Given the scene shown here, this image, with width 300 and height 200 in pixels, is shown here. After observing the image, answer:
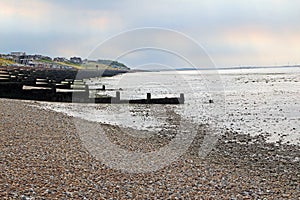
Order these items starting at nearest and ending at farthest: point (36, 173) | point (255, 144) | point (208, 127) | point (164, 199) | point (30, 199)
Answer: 1. point (30, 199)
2. point (164, 199)
3. point (36, 173)
4. point (255, 144)
5. point (208, 127)

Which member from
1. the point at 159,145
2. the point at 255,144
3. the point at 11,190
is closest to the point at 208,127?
the point at 255,144

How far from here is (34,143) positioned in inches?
349

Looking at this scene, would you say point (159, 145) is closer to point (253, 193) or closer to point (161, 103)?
point (253, 193)

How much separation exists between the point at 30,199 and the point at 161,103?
814 inches

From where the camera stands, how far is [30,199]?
5348 mm

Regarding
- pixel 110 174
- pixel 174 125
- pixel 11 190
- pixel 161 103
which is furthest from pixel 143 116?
pixel 11 190

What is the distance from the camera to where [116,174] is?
7281 mm

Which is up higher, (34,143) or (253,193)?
(34,143)

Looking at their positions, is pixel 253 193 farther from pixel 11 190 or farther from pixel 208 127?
pixel 208 127

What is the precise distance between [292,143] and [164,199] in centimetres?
884

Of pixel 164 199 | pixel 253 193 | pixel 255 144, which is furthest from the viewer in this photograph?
pixel 255 144

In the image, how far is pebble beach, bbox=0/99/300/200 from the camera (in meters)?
6.08

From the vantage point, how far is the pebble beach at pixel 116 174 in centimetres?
608

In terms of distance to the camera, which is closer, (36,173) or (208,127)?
(36,173)
